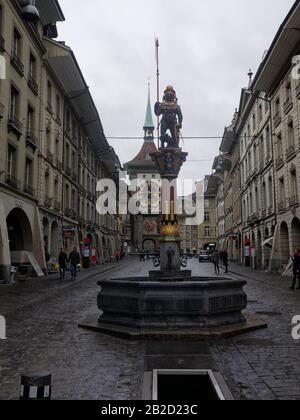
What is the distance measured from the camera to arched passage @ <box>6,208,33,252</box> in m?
26.0

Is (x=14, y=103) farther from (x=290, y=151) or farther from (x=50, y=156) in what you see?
(x=290, y=151)

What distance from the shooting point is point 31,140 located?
25.9m

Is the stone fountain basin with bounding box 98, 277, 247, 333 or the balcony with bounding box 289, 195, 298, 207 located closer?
the stone fountain basin with bounding box 98, 277, 247, 333

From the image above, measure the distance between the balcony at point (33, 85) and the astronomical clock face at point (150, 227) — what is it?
78.6 meters

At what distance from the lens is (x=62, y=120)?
34.4 meters

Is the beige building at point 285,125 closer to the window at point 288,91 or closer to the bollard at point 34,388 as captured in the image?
the window at point 288,91

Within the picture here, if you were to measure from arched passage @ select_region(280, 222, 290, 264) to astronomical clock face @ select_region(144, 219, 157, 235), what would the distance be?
7582 centimetres

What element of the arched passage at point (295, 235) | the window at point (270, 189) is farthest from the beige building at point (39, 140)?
the arched passage at point (295, 235)

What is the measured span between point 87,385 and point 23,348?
2494mm

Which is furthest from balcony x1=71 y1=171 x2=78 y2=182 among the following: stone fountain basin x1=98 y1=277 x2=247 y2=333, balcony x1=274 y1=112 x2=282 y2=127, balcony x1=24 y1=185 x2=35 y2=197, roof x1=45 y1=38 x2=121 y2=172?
stone fountain basin x1=98 y1=277 x2=247 y2=333

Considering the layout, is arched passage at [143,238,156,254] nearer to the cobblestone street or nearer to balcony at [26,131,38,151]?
balcony at [26,131,38,151]

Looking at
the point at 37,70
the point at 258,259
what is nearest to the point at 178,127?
the point at 37,70

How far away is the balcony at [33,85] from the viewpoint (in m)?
26.2
